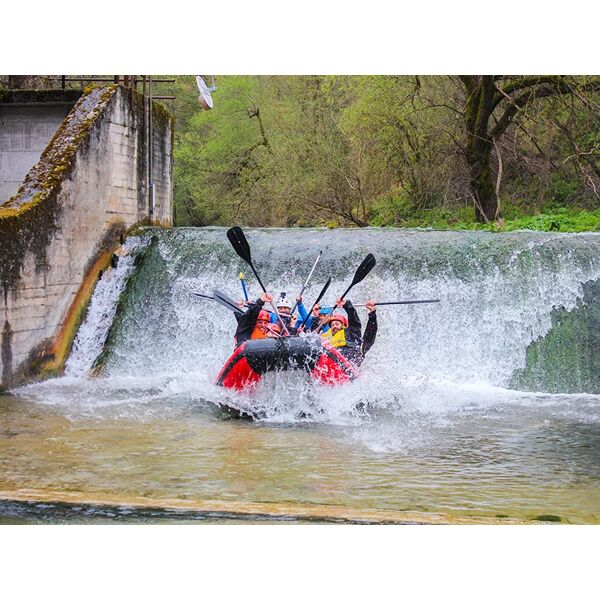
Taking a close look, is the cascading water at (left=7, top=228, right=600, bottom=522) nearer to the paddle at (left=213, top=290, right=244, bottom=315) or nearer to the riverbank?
the riverbank

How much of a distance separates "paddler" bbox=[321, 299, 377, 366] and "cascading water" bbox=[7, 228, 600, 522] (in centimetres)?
32

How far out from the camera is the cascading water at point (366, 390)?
6.45 m

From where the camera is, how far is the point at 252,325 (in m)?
9.44

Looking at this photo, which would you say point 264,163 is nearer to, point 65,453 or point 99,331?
point 99,331

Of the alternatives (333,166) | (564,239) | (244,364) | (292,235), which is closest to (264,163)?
(333,166)

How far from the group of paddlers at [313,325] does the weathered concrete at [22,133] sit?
600 centimetres

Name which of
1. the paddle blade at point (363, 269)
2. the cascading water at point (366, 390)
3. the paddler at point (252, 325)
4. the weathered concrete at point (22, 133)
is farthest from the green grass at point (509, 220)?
the weathered concrete at point (22, 133)

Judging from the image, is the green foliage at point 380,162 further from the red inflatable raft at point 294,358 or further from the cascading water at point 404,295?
the red inflatable raft at point 294,358

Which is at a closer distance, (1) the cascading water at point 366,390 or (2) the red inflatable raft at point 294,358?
(1) the cascading water at point 366,390

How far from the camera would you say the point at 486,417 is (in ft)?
28.9

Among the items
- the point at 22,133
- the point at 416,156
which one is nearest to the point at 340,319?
the point at 22,133

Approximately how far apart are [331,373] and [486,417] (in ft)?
5.14

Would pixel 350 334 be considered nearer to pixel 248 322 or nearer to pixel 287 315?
pixel 287 315

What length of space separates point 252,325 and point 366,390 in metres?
1.36
